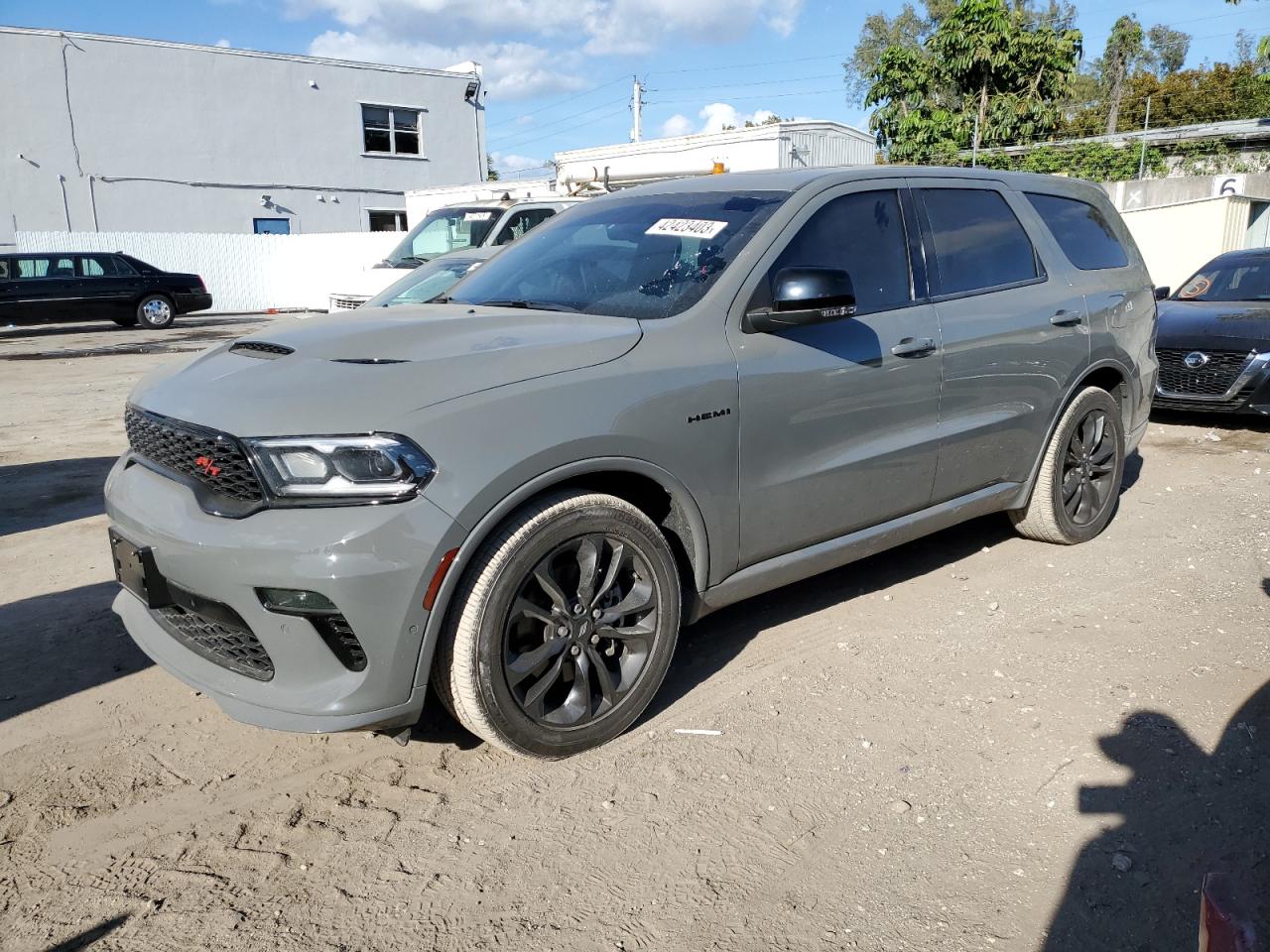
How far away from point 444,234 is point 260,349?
10563 mm

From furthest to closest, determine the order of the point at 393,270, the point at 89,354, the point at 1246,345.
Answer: the point at 89,354, the point at 393,270, the point at 1246,345

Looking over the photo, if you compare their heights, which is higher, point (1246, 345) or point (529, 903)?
point (1246, 345)

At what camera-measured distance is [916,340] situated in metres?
4.05

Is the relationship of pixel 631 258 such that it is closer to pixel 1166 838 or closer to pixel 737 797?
pixel 737 797

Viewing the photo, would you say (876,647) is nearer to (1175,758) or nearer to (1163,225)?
(1175,758)

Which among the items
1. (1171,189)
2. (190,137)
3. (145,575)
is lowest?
(145,575)

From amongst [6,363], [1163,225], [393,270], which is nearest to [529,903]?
[393,270]

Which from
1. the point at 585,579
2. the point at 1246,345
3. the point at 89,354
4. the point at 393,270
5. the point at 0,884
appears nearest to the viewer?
the point at 0,884

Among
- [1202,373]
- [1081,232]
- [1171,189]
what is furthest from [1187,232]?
[1081,232]

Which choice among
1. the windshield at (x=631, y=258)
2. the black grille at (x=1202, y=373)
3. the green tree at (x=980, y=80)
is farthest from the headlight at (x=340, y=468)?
the green tree at (x=980, y=80)

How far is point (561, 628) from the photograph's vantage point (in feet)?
10.1

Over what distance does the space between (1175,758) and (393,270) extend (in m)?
11.5

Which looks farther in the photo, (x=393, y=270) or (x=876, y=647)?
(x=393, y=270)

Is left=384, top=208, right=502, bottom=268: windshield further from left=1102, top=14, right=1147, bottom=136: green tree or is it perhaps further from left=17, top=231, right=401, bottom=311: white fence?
left=1102, top=14, right=1147, bottom=136: green tree
